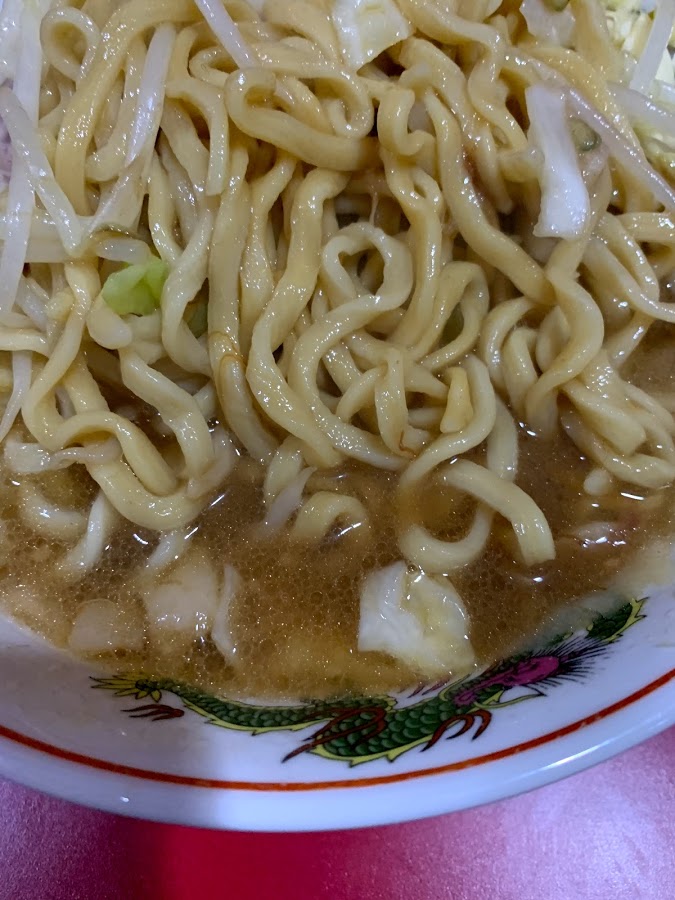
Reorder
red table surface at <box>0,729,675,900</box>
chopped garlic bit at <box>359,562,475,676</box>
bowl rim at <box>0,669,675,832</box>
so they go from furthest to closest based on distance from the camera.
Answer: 1. red table surface at <box>0,729,675,900</box>
2. chopped garlic bit at <box>359,562,475,676</box>
3. bowl rim at <box>0,669,675,832</box>

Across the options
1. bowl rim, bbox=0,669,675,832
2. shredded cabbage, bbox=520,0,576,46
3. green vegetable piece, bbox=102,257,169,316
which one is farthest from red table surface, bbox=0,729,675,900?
shredded cabbage, bbox=520,0,576,46

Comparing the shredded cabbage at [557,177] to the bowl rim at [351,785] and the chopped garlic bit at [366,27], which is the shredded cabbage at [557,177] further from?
the bowl rim at [351,785]

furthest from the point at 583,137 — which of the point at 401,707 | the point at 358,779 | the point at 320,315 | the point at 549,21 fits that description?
the point at 358,779

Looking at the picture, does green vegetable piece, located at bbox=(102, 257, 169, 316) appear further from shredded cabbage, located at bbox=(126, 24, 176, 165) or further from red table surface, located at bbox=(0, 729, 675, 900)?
red table surface, located at bbox=(0, 729, 675, 900)

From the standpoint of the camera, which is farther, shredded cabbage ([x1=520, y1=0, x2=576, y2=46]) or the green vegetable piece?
shredded cabbage ([x1=520, y1=0, x2=576, y2=46])

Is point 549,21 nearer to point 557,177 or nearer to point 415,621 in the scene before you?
point 557,177

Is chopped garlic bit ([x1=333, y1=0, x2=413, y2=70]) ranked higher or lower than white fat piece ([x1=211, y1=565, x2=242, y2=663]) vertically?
higher

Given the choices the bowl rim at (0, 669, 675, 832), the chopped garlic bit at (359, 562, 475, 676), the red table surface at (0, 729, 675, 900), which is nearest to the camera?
the bowl rim at (0, 669, 675, 832)

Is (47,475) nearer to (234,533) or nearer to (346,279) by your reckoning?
(234,533)
